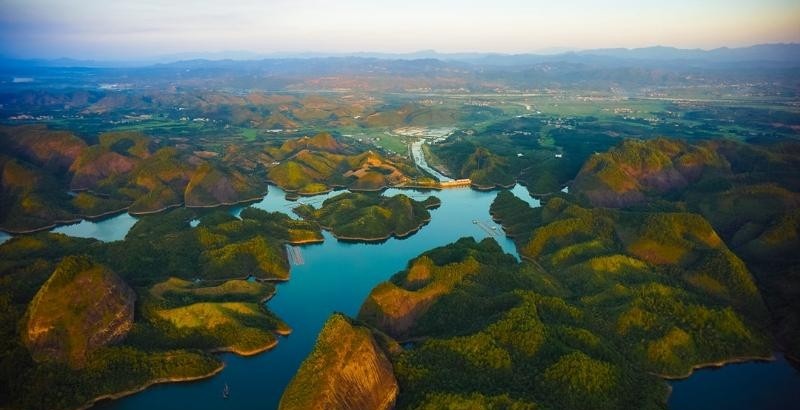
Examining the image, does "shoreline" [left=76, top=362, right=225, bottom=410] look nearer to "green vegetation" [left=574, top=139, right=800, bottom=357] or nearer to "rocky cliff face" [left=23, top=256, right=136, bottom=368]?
"rocky cliff face" [left=23, top=256, right=136, bottom=368]

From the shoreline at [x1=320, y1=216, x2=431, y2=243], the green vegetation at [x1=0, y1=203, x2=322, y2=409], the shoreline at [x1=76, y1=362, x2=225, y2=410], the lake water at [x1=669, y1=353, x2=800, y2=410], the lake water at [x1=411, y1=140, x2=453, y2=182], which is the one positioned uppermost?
the green vegetation at [x1=0, y1=203, x2=322, y2=409]

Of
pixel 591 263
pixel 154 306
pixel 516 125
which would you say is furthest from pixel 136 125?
pixel 591 263

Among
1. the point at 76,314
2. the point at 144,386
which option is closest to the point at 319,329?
the point at 144,386

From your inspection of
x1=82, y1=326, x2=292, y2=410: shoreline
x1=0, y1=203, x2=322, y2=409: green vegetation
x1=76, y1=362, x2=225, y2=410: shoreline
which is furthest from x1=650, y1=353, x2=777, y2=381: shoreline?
x1=76, y1=362, x2=225, y2=410: shoreline

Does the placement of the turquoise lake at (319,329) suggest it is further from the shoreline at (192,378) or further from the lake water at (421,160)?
the lake water at (421,160)

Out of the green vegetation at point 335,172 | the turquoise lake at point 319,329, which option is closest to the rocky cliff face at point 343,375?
the turquoise lake at point 319,329

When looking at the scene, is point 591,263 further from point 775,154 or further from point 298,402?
point 775,154
